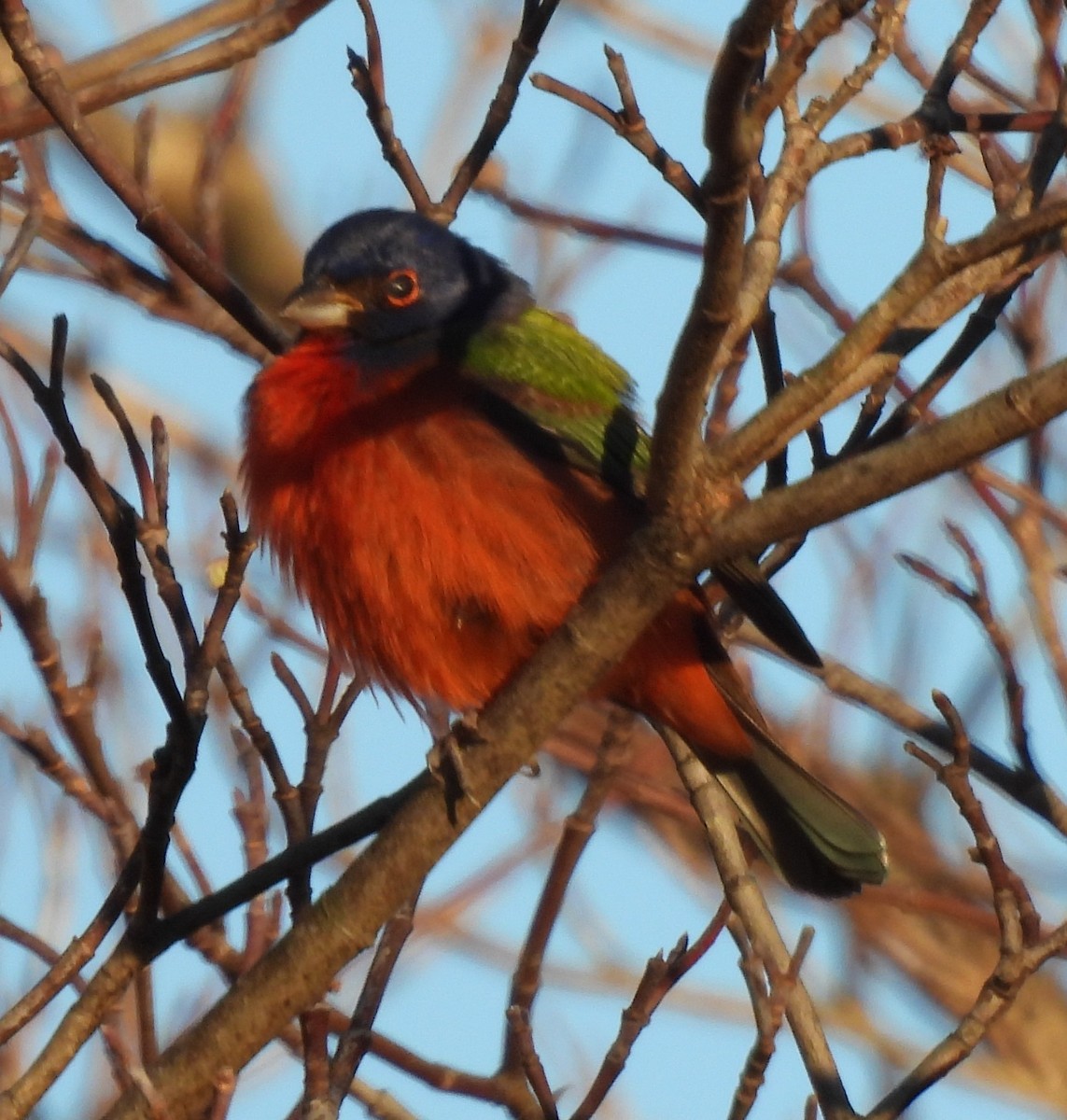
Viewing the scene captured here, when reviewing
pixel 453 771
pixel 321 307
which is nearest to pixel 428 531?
pixel 453 771

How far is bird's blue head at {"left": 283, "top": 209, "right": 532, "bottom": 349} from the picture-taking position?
20.1 ft

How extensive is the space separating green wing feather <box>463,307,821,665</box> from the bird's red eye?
1.07 feet

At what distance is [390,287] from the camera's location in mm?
6203

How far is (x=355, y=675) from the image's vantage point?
211 inches

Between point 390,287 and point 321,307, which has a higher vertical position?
point 390,287

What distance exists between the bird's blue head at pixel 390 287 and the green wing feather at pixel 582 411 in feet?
0.75

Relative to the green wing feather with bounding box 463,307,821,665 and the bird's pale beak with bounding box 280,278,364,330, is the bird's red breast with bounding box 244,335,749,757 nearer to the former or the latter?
the green wing feather with bounding box 463,307,821,665

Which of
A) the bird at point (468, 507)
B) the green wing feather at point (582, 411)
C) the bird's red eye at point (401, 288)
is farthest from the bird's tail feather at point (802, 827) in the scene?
the bird's red eye at point (401, 288)

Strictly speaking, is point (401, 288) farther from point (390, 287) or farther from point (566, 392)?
point (566, 392)

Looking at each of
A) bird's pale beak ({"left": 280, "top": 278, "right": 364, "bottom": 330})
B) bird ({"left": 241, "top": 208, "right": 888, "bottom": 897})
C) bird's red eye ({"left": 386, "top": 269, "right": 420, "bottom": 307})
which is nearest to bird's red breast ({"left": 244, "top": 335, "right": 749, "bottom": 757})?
bird ({"left": 241, "top": 208, "right": 888, "bottom": 897})

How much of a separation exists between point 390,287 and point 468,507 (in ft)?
4.15

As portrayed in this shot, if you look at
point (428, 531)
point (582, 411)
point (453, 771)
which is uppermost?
point (582, 411)

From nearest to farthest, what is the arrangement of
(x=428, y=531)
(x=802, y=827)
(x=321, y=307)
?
(x=428, y=531), (x=802, y=827), (x=321, y=307)

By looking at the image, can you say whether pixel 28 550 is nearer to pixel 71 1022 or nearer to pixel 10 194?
pixel 71 1022
